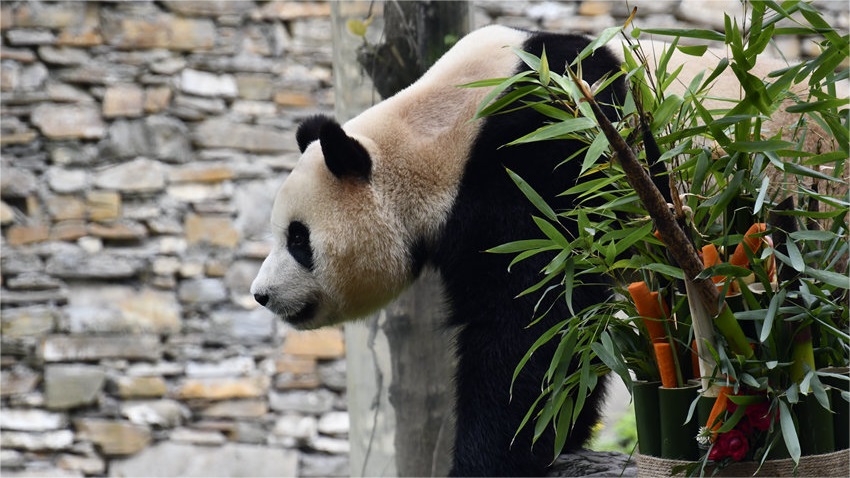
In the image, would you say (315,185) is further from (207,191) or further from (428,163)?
(207,191)

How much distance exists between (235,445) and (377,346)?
2.31m

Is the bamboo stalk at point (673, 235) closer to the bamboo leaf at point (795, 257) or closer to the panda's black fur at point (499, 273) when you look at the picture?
the bamboo leaf at point (795, 257)

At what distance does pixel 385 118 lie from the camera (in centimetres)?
203

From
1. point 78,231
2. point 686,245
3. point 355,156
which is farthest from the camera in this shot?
point 78,231

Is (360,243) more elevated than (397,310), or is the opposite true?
(360,243)

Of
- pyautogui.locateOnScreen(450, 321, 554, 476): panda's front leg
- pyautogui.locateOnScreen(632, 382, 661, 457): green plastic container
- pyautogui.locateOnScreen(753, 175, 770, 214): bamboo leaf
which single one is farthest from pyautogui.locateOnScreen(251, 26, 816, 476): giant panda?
pyautogui.locateOnScreen(753, 175, 770, 214): bamboo leaf

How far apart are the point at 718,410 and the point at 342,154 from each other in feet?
3.33

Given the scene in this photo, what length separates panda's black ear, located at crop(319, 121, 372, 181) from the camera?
1.89 m

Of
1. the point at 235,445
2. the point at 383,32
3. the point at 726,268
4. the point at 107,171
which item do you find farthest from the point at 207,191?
the point at 726,268

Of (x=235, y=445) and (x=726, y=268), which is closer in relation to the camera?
(x=726, y=268)

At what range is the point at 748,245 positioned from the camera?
116cm

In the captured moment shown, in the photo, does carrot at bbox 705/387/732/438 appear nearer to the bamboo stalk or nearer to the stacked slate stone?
the bamboo stalk

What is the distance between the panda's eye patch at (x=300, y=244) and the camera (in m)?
2.01

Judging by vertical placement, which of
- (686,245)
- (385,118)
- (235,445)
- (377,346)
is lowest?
(235,445)
